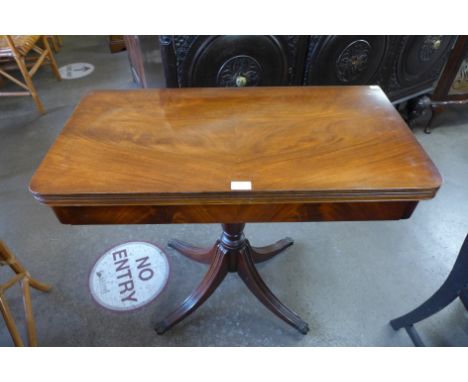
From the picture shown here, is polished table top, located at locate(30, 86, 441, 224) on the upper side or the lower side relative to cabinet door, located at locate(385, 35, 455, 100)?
upper

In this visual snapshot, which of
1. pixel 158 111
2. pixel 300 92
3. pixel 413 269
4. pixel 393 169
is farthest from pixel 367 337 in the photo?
pixel 158 111

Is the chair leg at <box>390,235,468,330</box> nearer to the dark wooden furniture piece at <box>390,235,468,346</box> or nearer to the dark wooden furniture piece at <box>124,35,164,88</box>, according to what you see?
the dark wooden furniture piece at <box>390,235,468,346</box>

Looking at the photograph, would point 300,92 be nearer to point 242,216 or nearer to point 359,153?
point 359,153

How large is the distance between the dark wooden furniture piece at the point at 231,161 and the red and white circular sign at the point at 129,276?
2.16 ft

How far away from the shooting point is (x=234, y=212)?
2.09ft

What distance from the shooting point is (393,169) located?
0.63 metres

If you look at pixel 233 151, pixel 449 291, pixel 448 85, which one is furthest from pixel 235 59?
pixel 448 85

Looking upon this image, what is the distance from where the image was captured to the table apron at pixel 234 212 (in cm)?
62

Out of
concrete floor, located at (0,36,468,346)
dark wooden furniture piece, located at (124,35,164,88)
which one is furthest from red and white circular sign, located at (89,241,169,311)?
dark wooden furniture piece, located at (124,35,164,88)

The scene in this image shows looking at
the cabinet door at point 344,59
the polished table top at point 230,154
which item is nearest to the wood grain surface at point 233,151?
the polished table top at point 230,154

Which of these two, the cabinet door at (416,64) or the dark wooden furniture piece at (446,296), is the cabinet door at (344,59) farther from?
the dark wooden furniture piece at (446,296)

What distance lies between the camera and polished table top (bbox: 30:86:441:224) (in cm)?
59

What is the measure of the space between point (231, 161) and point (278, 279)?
2.56 feet

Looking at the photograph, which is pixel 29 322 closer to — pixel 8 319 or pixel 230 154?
pixel 8 319
